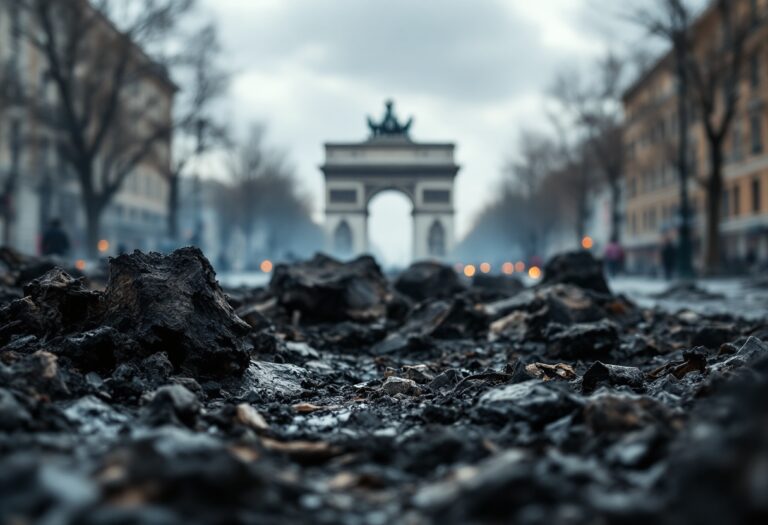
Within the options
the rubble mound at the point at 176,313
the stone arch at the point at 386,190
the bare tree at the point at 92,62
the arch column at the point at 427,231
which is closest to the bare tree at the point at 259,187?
the stone arch at the point at 386,190

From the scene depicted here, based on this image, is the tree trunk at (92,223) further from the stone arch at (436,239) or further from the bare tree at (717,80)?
the stone arch at (436,239)

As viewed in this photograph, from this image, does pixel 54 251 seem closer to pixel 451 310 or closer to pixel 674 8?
pixel 451 310

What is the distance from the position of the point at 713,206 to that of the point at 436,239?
2553 centimetres

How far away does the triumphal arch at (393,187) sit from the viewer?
4819 cm

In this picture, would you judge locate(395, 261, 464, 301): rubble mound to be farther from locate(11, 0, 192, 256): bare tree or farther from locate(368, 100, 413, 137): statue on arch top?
locate(368, 100, 413, 137): statue on arch top

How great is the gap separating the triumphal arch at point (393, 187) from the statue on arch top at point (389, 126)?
4107 mm

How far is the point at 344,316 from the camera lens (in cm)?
915

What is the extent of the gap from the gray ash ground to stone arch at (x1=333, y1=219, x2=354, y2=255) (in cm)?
4190

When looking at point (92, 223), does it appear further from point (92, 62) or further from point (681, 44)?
point (681, 44)

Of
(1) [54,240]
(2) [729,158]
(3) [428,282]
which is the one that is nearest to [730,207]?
(2) [729,158]

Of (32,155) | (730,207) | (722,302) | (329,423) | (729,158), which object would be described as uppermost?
(32,155)

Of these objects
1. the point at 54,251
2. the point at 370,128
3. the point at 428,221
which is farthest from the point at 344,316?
the point at 370,128

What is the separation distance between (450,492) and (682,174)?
24065 millimetres

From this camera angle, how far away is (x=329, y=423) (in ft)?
11.3
